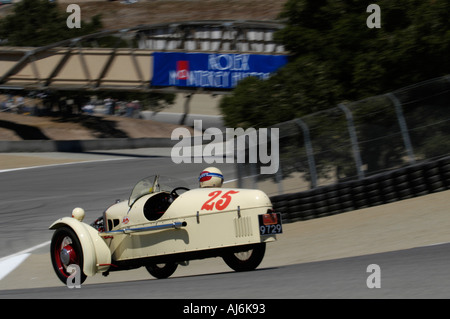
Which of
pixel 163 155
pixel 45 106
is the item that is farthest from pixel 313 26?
pixel 45 106

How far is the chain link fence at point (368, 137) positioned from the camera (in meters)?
12.9

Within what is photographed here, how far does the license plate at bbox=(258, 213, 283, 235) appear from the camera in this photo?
758 centimetres

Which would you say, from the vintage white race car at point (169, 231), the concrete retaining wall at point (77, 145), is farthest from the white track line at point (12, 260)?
the concrete retaining wall at point (77, 145)

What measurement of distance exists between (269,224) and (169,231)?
44.9 inches

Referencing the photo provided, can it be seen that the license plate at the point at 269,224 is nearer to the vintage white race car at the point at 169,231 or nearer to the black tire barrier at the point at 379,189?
the vintage white race car at the point at 169,231

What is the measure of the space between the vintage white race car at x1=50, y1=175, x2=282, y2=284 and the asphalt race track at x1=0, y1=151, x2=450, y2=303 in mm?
276

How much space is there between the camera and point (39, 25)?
5125cm

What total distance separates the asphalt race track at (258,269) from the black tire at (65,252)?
0.23 meters

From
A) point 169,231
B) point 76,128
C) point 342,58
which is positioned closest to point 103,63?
point 76,128

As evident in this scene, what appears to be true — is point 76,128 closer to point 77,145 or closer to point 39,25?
point 77,145

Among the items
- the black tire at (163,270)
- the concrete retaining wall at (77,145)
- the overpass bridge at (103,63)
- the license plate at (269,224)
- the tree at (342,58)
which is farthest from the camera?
the overpass bridge at (103,63)

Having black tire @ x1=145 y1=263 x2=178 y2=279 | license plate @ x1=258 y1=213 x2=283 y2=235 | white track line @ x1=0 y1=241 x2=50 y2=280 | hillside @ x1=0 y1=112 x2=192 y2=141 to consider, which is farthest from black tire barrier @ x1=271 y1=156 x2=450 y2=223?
hillside @ x1=0 y1=112 x2=192 y2=141

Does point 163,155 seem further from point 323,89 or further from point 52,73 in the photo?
point 323,89

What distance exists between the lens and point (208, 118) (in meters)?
51.0
